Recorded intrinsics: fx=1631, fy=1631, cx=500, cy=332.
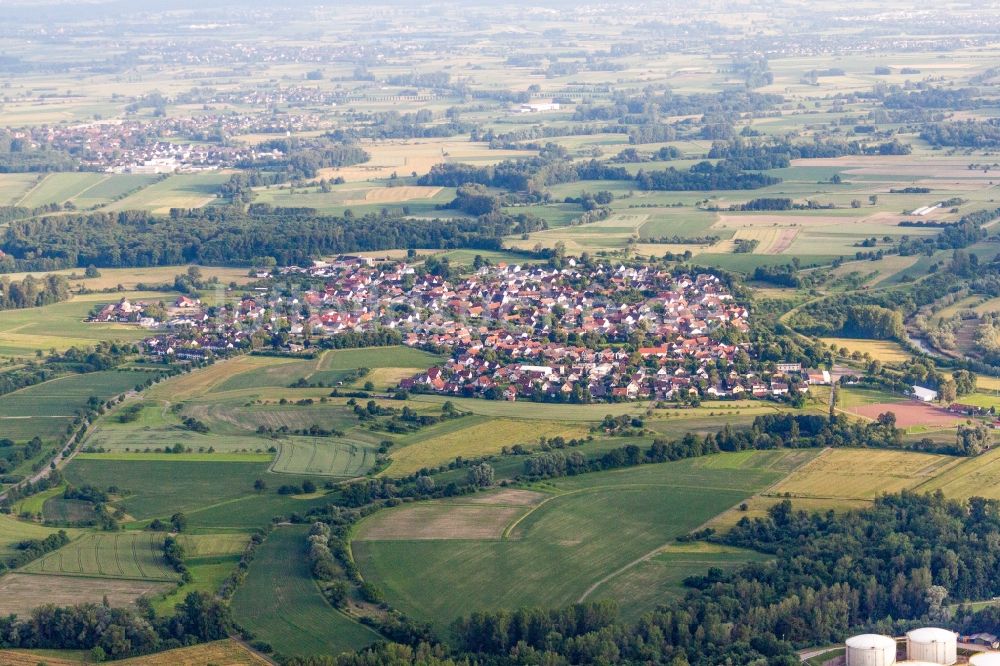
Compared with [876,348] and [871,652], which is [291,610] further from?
[876,348]

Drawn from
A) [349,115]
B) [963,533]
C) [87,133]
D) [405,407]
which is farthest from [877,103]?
[963,533]

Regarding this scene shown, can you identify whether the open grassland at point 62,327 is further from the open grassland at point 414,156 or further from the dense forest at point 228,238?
the open grassland at point 414,156

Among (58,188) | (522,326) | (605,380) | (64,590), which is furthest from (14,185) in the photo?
(64,590)

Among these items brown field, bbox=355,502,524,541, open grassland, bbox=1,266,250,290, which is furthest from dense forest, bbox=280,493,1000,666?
open grassland, bbox=1,266,250,290

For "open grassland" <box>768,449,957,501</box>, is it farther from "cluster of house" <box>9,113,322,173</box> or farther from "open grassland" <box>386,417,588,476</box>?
"cluster of house" <box>9,113,322,173</box>

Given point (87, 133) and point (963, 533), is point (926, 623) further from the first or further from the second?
point (87, 133)
